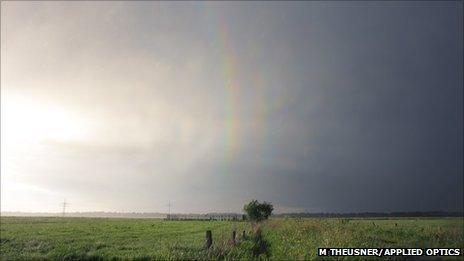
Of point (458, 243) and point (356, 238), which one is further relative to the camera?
point (356, 238)

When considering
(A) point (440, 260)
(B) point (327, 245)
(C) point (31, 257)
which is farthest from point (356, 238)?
(C) point (31, 257)

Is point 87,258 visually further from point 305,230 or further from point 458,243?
point 458,243

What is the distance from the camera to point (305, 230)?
30859 millimetres

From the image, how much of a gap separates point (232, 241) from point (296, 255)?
917cm

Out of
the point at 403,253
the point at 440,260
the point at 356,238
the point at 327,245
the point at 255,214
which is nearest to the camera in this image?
the point at 440,260

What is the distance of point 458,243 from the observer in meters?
16.4

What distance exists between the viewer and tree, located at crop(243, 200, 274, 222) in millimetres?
83950

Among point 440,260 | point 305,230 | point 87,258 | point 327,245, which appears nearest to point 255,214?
point 305,230

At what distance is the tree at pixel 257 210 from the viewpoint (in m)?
83.9

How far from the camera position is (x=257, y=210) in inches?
3371

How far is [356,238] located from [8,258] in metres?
21.8

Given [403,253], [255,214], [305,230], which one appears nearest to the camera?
[403,253]

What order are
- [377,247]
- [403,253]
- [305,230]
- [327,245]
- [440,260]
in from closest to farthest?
[440,260], [403,253], [377,247], [327,245], [305,230]

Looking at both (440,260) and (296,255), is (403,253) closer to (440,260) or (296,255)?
(440,260)
